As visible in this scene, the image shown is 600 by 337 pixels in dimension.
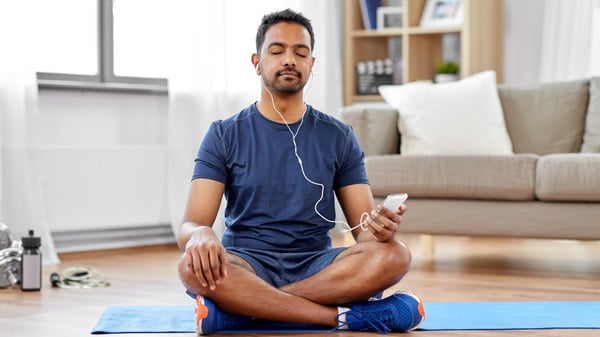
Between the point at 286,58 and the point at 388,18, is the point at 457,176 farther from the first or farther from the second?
the point at 388,18

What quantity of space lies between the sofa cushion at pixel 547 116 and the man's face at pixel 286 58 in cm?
196

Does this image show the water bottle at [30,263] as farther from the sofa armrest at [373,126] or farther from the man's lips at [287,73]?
the sofa armrest at [373,126]

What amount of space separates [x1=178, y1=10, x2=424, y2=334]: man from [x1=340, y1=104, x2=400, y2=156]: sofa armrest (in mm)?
1386

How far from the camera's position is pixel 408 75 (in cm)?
523

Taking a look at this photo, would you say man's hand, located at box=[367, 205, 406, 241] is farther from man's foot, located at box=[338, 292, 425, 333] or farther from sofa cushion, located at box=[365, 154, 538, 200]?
sofa cushion, located at box=[365, 154, 538, 200]

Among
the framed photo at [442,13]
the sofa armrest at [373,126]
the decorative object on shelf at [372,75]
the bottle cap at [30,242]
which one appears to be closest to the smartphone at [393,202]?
the bottle cap at [30,242]

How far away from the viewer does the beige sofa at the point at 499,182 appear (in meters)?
3.48

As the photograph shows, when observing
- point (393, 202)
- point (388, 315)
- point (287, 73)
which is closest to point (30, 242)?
point (287, 73)

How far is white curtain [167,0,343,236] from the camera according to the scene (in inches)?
179

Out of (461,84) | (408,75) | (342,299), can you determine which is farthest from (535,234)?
(408,75)

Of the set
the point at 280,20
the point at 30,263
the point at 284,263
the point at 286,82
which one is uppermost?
the point at 280,20

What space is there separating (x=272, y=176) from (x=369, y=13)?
312 cm

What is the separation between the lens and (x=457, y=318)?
2574 mm

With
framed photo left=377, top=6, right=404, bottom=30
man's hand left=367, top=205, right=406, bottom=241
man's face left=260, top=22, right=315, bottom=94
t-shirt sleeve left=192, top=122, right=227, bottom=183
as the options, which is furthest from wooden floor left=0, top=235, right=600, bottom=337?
framed photo left=377, top=6, right=404, bottom=30
